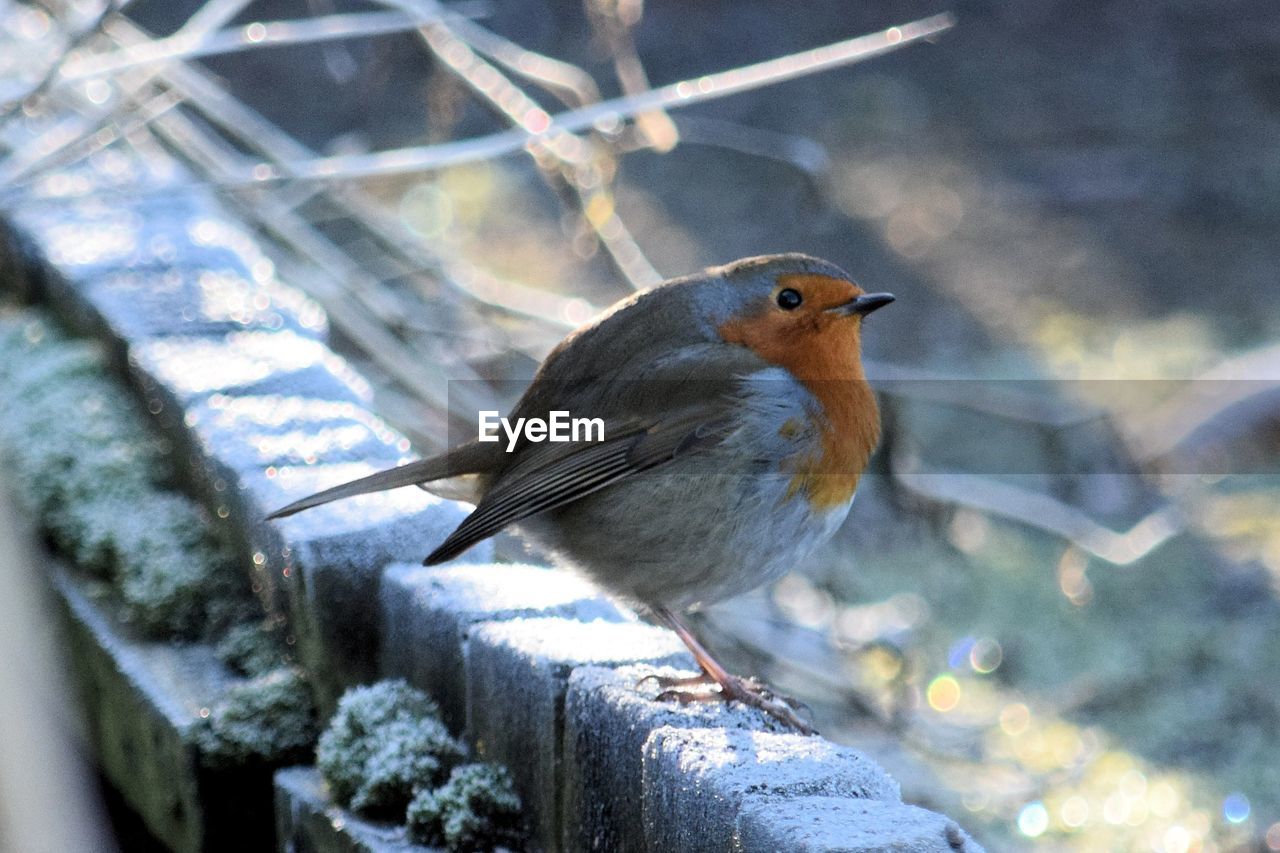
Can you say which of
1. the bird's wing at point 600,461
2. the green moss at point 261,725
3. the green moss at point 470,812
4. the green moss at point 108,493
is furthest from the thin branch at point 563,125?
the green moss at point 470,812

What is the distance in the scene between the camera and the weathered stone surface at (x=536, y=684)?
229 cm

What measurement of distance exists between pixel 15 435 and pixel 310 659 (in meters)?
1.19

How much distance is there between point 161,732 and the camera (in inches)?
109

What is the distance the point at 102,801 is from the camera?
10.4 feet

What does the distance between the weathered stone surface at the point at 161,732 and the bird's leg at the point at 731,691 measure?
788mm

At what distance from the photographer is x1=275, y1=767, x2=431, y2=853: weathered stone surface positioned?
2.36 m

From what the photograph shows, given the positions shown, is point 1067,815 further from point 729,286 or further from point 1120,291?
point 1120,291

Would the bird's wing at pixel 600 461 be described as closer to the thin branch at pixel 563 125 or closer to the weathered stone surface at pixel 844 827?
the weathered stone surface at pixel 844 827

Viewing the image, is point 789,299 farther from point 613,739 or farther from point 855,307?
point 613,739

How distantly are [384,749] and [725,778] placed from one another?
669 millimetres

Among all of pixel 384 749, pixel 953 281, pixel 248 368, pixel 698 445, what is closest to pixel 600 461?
pixel 698 445

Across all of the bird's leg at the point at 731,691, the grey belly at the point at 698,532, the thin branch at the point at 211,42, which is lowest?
the bird's leg at the point at 731,691

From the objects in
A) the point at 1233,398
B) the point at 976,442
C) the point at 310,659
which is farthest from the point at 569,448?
the point at 1233,398

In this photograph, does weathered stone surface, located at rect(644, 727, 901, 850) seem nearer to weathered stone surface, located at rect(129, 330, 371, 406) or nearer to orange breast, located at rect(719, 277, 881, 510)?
orange breast, located at rect(719, 277, 881, 510)
